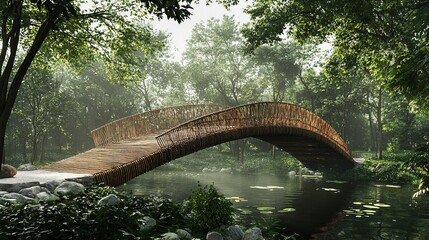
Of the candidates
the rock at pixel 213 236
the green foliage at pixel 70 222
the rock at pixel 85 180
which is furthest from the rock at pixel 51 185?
the rock at pixel 213 236

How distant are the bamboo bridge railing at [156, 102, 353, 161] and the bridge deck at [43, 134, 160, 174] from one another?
2.90ft

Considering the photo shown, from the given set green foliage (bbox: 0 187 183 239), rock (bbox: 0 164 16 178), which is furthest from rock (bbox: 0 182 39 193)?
green foliage (bbox: 0 187 183 239)

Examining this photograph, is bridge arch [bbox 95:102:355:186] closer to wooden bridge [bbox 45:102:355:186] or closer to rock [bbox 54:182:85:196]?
wooden bridge [bbox 45:102:355:186]

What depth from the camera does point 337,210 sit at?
1331 centimetres

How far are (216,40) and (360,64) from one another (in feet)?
73.7

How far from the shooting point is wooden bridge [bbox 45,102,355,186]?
10.9 metres

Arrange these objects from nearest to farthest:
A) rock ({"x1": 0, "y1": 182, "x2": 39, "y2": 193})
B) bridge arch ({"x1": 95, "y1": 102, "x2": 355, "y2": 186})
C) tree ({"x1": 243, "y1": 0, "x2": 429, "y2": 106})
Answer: rock ({"x1": 0, "y1": 182, "x2": 39, "y2": 193}) < bridge arch ({"x1": 95, "y1": 102, "x2": 355, "y2": 186}) < tree ({"x1": 243, "y1": 0, "x2": 429, "y2": 106})

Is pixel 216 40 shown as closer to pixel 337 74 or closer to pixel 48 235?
pixel 337 74

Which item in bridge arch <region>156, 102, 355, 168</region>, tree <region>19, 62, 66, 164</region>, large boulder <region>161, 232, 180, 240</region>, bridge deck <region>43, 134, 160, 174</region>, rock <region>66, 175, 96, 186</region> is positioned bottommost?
large boulder <region>161, 232, 180, 240</region>

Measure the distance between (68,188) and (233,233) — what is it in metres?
4.16

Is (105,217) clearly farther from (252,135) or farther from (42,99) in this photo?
(42,99)

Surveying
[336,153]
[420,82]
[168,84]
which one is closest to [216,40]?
[168,84]

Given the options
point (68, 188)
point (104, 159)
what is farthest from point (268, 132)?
point (68, 188)

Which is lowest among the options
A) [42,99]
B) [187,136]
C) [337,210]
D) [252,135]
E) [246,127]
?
[337,210]
